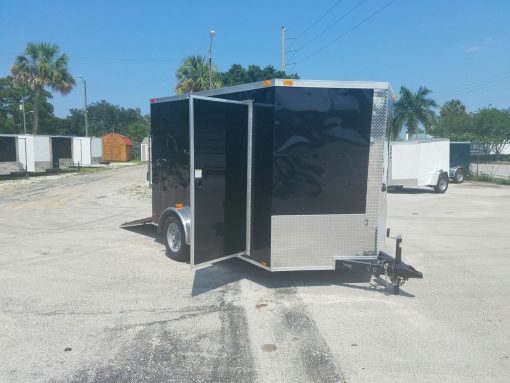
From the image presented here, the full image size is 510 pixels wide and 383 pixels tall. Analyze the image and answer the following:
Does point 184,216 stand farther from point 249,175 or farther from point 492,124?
point 492,124

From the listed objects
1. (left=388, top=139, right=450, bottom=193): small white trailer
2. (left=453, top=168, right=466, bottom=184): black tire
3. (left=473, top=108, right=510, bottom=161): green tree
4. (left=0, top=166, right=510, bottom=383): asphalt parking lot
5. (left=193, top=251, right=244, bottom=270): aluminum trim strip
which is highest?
(left=473, top=108, right=510, bottom=161): green tree

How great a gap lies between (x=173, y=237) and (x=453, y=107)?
266ft

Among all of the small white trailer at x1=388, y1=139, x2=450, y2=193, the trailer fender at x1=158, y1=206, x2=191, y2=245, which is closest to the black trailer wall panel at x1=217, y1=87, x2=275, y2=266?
the trailer fender at x1=158, y1=206, x2=191, y2=245

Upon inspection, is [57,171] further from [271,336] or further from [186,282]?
[271,336]

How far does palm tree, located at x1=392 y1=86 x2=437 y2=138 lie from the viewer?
178 feet

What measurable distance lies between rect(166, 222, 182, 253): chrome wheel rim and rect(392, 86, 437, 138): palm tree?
50919 mm

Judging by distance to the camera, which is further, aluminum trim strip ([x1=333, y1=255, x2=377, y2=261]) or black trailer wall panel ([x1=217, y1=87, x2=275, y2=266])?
aluminum trim strip ([x1=333, y1=255, x2=377, y2=261])

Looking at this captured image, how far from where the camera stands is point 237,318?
4879 millimetres

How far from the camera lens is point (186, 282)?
616cm

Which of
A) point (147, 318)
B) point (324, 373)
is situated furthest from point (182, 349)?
point (324, 373)

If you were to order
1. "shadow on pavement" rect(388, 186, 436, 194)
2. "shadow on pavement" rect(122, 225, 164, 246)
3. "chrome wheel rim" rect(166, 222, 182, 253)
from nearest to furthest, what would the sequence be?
"chrome wheel rim" rect(166, 222, 182, 253), "shadow on pavement" rect(122, 225, 164, 246), "shadow on pavement" rect(388, 186, 436, 194)

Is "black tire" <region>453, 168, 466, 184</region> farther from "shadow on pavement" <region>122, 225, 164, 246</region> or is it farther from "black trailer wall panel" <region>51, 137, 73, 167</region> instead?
"black trailer wall panel" <region>51, 137, 73, 167</region>

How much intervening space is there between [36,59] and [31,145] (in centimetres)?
1828

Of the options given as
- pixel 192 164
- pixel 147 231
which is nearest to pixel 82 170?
pixel 147 231
